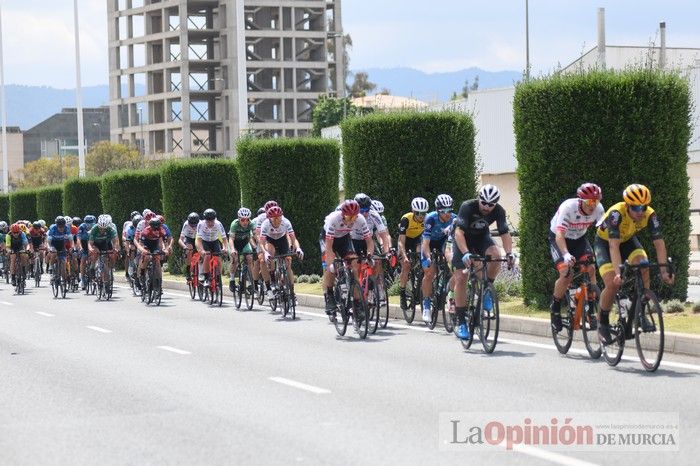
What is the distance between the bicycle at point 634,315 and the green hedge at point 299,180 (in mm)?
19910

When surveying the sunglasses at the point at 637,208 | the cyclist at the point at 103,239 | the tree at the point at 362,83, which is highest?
the tree at the point at 362,83

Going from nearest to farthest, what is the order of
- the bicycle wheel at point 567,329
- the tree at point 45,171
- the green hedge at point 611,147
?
1. the bicycle wheel at point 567,329
2. the green hedge at point 611,147
3. the tree at point 45,171

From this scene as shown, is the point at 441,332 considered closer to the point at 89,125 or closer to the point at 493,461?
the point at 493,461

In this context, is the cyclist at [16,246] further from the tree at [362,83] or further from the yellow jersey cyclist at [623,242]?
the tree at [362,83]

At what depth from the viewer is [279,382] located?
13.0m

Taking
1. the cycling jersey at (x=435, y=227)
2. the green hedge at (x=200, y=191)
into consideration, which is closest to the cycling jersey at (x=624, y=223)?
the cycling jersey at (x=435, y=227)

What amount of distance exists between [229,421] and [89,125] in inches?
6728

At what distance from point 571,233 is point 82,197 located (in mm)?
41987

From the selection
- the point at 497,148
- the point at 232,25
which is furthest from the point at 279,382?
the point at 232,25

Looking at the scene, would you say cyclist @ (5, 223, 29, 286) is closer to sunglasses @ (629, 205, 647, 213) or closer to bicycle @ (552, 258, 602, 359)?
bicycle @ (552, 258, 602, 359)

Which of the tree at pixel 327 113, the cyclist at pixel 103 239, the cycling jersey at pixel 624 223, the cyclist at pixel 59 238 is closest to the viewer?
the cycling jersey at pixel 624 223

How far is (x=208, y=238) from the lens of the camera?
27.2 meters

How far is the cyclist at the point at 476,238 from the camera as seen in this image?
49.4 ft

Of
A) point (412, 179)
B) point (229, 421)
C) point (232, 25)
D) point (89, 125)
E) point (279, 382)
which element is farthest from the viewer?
point (89, 125)
